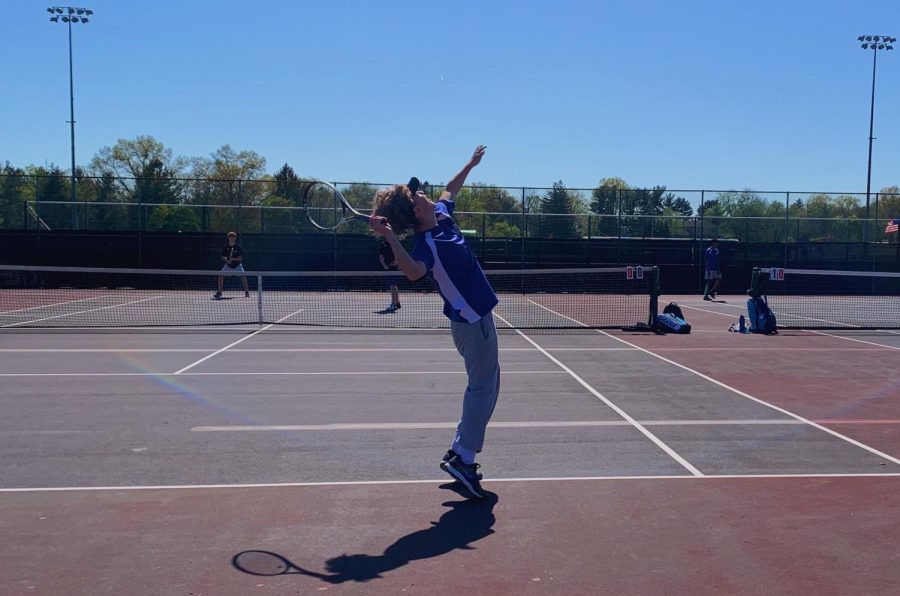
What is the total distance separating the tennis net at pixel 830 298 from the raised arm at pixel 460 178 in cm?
1091

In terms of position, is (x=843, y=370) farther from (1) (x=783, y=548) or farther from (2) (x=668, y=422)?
(1) (x=783, y=548)

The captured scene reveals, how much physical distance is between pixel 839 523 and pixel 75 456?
5.26m

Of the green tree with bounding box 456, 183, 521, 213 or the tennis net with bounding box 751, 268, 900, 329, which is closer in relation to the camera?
the tennis net with bounding box 751, 268, 900, 329

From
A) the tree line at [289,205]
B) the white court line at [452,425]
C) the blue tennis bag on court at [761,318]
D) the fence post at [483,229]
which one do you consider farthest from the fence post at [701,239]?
the white court line at [452,425]

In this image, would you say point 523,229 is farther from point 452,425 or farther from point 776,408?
point 452,425

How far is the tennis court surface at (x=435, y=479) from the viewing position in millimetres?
4086

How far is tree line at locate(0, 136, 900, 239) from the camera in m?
30.4

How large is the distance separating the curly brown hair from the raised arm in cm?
67

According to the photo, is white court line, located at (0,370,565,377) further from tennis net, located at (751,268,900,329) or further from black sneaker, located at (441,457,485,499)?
tennis net, located at (751,268,900,329)

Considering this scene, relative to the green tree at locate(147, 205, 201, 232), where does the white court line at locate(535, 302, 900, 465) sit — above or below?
below

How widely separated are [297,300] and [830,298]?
17068 millimetres

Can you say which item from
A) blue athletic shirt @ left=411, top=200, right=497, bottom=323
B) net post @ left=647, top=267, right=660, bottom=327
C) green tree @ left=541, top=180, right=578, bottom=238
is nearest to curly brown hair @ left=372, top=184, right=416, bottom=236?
blue athletic shirt @ left=411, top=200, right=497, bottom=323

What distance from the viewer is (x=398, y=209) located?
5086 mm

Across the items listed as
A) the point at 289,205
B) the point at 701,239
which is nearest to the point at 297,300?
the point at 289,205
